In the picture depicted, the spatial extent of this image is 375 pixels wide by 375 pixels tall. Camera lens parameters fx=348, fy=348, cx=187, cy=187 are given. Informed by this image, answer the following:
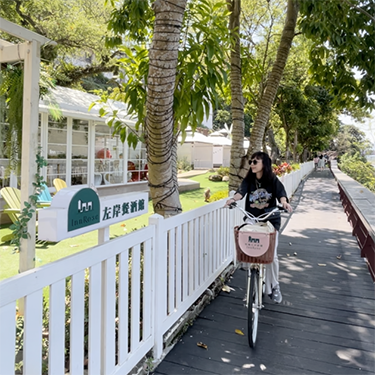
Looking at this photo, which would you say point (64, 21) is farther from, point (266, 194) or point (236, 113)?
point (266, 194)

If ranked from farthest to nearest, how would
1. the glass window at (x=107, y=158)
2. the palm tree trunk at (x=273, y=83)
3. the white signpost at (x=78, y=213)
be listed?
the glass window at (x=107, y=158) < the palm tree trunk at (x=273, y=83) < the white signpost at (x=78, y=213)

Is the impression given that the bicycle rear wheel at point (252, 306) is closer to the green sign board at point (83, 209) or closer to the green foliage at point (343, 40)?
the green sign board at point (83, 209)

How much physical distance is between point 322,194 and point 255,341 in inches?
517

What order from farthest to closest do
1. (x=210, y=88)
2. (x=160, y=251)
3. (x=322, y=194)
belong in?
(x=322, y=194) < (x=210, y=88) < (x=160, y=251)

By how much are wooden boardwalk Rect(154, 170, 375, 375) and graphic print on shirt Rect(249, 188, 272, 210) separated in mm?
1136

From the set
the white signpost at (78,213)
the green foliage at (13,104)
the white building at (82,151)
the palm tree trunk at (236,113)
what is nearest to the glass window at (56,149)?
the white building at (82,151)

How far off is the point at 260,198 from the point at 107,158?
9130 mm

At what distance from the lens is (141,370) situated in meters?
2.59

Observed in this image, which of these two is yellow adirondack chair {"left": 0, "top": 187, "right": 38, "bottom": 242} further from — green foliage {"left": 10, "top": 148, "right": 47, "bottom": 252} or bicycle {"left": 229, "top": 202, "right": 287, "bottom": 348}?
bicycle {"left": 229, "top": 202, "right": 287, "bottom": 348}

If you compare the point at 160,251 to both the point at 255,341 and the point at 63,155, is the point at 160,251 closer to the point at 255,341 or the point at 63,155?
the point at 255,341

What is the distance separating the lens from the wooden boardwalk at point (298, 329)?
277cm

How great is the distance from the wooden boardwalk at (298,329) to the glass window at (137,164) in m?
8.75

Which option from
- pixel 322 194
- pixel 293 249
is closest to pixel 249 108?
pixel 322 194

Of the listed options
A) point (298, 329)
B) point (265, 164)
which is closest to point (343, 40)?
point (265, 164)
